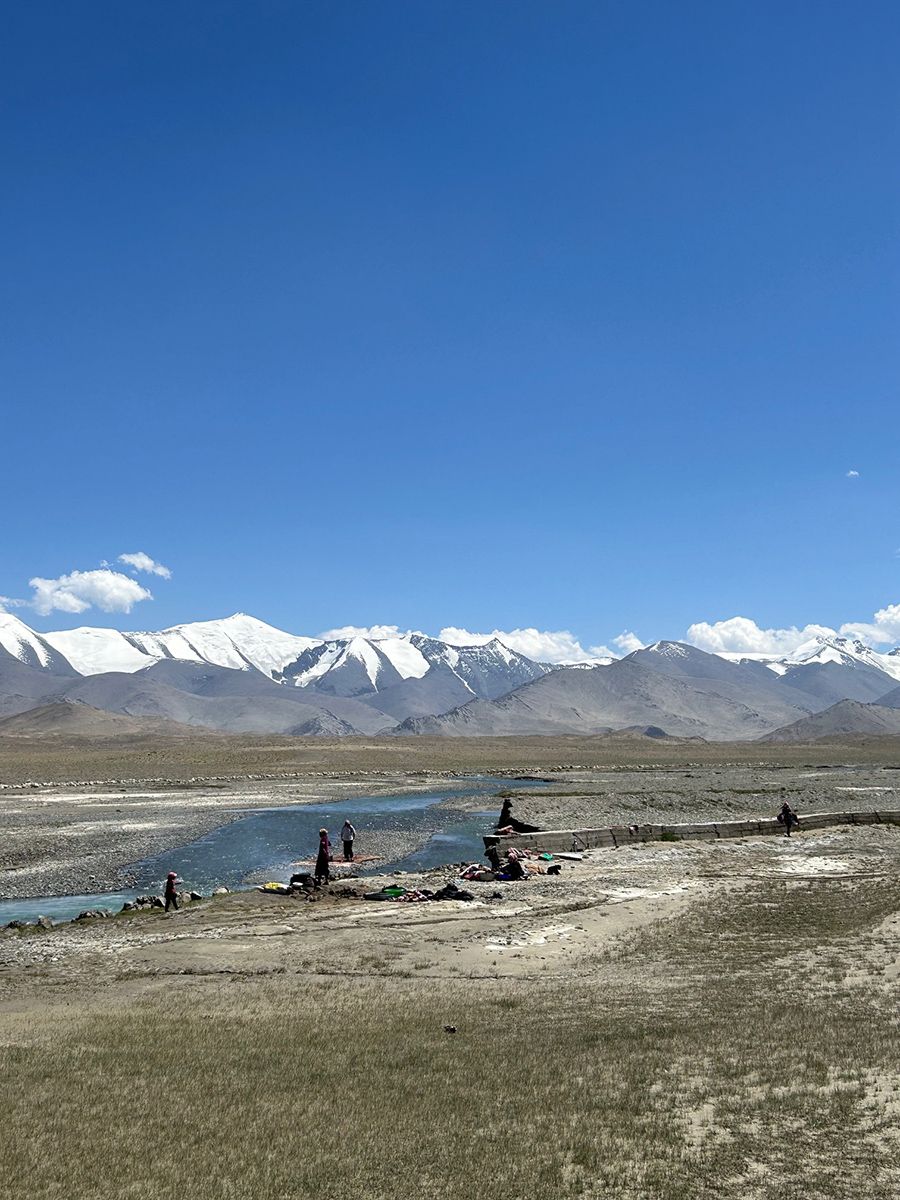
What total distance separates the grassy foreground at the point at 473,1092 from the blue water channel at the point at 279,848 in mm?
A: 19647

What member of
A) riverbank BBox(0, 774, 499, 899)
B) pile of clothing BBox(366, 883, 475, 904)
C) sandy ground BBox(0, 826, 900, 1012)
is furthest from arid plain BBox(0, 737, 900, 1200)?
riverbank BBox(0, 774, 499, 899)

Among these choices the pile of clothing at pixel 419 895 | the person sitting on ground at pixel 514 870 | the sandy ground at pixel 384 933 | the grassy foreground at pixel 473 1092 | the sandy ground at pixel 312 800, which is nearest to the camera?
the grassy foreground at pixel 473 1092

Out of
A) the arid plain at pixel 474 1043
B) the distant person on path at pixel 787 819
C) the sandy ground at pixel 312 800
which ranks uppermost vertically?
the arid plain at pixel 474 1043

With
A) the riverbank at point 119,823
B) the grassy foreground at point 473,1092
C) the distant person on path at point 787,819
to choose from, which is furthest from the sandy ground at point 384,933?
the distant person on path at point 787,819

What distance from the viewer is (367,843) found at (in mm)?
55750

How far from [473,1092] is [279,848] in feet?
136

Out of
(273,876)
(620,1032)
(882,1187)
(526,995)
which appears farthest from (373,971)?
(273,876)

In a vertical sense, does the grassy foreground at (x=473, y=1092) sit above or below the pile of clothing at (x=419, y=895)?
above

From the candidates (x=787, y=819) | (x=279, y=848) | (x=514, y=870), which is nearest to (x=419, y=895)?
(x=514, y=870)

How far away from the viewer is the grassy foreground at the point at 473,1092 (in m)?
11.0

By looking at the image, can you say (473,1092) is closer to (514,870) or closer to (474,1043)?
(474,1043)

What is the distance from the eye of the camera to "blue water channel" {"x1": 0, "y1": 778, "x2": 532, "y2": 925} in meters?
38.0

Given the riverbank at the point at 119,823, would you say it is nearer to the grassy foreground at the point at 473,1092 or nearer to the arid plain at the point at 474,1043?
the arid plain at the point at 474,1043

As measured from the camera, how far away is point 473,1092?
13805mm
